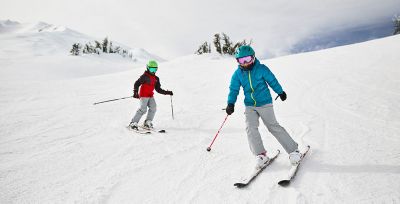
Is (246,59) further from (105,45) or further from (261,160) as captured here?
(105,45)

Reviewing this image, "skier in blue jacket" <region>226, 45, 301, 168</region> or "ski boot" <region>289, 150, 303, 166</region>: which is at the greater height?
"skier in blue jacket" <region>226, 45, 301, 168</region>

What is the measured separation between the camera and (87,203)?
3102mm

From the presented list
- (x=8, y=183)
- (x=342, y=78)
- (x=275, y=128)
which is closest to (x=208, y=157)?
(x=275, y=128)

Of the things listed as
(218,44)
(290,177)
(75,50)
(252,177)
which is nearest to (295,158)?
(290,177)

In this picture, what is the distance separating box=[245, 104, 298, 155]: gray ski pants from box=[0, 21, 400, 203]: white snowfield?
0.32 meters

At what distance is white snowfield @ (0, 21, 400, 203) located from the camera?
3.26 metres

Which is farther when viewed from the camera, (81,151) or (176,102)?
(176,102)

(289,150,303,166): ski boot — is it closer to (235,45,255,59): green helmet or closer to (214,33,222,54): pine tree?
(235,45,255,59): green helmet

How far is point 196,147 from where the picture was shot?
16.9 feet

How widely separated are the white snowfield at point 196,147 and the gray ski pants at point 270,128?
32 cm

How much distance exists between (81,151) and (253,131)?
3188 millimetres

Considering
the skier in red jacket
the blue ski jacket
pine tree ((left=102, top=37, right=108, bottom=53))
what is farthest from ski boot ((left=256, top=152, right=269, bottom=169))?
pine tree ((left=102, top=37, right=108, bottom=53))

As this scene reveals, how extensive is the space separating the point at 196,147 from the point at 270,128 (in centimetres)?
166

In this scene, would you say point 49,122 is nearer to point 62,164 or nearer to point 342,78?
point 62,164
